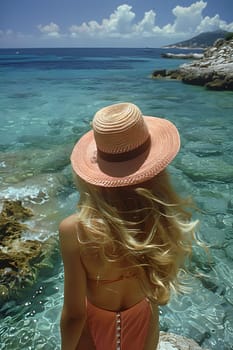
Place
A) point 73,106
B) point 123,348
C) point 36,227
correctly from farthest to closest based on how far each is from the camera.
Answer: point 73,106 → point 36,227 → point 123,348

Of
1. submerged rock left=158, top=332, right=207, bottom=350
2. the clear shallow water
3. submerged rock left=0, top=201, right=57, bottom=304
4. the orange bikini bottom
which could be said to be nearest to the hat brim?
the orange bikini bottom

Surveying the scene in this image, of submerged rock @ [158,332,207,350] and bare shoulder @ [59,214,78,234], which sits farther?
submerged rock @ [158,332,207,350]

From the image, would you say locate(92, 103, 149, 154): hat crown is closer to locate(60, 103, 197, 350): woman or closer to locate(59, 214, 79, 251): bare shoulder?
locate(60, 103, 197, 350): woman

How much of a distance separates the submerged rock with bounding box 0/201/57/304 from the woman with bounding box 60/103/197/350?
2560mm

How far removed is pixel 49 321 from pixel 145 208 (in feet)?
9.23

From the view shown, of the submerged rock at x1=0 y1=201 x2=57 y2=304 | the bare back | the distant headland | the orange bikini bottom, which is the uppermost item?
the bare back

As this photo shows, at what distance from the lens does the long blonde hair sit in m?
1.56

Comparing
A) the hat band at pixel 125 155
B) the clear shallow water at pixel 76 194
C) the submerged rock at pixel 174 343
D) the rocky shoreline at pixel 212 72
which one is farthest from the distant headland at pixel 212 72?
the hat band at pixel 125 155

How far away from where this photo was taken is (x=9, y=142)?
36.1ft

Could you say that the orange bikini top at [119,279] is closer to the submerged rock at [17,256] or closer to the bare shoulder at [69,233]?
the bare shoulder at [69,233]

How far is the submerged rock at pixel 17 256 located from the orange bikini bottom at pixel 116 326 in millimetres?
2567

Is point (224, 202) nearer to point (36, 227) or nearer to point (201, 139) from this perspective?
point (36, 227)

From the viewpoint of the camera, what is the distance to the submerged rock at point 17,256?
416 cm

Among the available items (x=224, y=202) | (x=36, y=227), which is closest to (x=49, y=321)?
(x=36, y=227)
